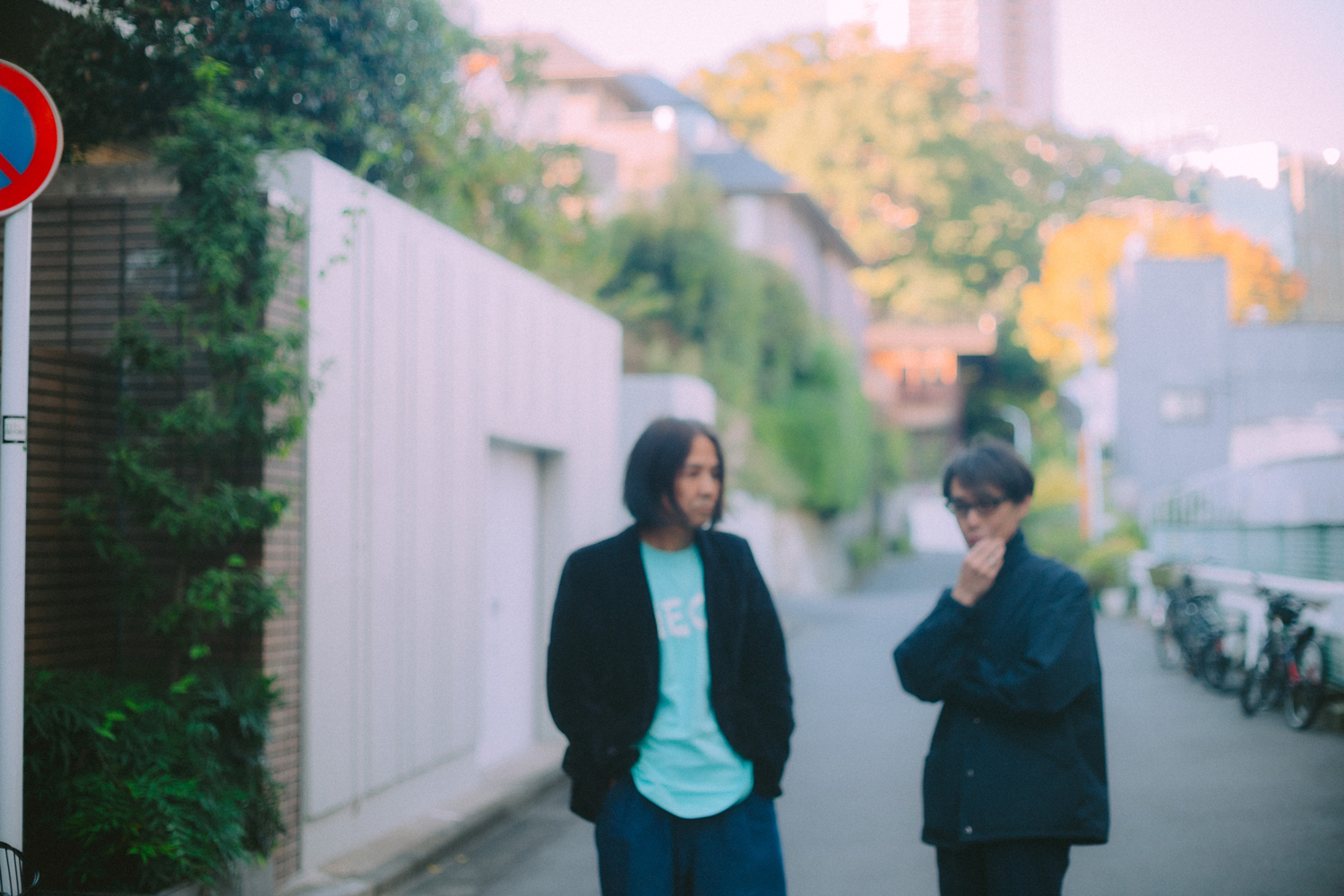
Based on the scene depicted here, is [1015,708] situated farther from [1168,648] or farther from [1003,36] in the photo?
[1003,36]

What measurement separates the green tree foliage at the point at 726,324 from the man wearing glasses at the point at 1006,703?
1818 cm

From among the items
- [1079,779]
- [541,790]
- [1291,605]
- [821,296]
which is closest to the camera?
[1079,779]

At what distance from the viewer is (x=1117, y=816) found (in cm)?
720

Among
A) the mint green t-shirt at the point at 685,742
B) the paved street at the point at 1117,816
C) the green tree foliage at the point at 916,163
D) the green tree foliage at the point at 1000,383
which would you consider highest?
the green tree foliage at the point at 916,163

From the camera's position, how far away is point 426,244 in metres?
7.35

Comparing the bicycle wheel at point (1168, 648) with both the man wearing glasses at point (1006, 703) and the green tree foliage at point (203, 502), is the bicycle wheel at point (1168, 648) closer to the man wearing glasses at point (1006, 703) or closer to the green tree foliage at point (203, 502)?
the green tree foliage at point (203, 502)

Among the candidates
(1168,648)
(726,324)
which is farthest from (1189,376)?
(1168,648)

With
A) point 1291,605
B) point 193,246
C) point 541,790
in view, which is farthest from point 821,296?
point 193,246

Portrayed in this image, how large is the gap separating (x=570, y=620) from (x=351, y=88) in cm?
765

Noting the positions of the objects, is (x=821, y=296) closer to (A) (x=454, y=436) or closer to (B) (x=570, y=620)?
(A) (x=454, y=436)

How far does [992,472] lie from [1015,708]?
61cm

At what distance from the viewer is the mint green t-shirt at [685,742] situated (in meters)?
3.05

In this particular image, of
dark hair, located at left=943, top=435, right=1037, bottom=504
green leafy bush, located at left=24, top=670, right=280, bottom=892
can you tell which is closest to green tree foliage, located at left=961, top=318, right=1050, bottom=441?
green leafy bush, located at left=24, top=670, right=280, bottom=892

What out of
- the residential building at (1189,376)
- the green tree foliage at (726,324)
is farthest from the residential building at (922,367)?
the green tree foliage at (726,324)
